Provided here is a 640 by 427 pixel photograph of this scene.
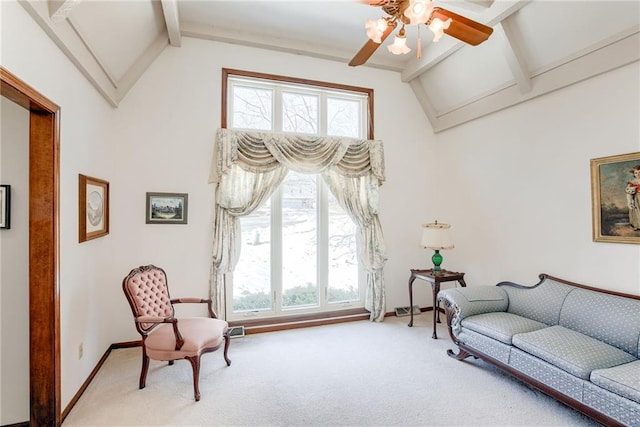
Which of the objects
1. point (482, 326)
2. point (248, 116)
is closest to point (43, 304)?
point (248, 116)

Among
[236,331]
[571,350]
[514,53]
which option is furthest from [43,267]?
[514,53]

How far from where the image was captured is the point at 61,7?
1978 mm

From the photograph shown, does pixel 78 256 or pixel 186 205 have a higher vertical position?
pixel 186 205

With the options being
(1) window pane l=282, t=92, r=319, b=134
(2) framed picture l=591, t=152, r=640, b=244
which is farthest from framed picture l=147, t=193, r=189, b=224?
(2) framed picture l=591, t=152, r=640, b=244

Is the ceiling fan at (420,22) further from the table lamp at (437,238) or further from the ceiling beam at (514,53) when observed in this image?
the table lamp at (437,238)

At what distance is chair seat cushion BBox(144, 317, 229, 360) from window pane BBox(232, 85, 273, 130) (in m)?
2.37

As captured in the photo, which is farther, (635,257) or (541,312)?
(541,312)

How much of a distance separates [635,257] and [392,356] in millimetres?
2249

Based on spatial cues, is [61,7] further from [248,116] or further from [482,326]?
[482,326]

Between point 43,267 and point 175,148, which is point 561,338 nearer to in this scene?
point 43,267

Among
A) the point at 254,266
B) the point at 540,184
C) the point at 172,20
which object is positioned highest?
the point at 172,20

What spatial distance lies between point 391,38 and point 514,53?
54.1 inches

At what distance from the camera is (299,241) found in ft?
14.0

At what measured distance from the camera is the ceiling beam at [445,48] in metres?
2.94
